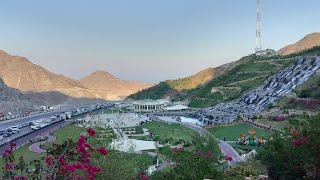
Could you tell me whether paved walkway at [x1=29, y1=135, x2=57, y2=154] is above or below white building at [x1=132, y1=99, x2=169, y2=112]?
below

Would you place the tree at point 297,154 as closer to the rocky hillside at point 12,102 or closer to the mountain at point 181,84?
the rocky hillside at point 12,102

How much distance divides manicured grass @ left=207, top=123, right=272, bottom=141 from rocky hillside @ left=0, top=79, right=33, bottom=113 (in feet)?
241

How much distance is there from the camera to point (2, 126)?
76.9m

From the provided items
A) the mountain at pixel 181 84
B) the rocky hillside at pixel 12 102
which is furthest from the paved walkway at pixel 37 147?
the mountain at pixel 181 84

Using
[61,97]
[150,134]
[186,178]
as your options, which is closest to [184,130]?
[150,134]

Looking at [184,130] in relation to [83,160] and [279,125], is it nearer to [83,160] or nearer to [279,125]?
[279,125]

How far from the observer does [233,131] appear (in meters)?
54.1

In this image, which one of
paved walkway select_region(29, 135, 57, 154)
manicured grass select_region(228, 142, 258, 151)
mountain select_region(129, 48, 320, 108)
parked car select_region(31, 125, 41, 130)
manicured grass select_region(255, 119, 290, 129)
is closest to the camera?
manicured grass select_region(228, 142, 258, 151)

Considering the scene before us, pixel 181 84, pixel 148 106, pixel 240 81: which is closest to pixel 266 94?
pixel 240 81

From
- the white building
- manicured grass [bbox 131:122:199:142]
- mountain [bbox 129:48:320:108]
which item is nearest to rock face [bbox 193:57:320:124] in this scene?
manicured grass [bbox 131:122:199:142]

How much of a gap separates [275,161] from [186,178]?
6795 millimetres

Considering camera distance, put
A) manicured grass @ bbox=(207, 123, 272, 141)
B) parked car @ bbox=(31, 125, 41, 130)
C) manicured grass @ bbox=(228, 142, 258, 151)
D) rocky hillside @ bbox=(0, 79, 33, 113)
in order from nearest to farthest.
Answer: manicured grass @ bbox=(228, 142, 258, 151), manicured grass @ bbox=(207, 123, 272, 141), parked car @ bbox=(31, 125, 41, 130), rocky hillside @ bbox=(0, 79, 33, 113)

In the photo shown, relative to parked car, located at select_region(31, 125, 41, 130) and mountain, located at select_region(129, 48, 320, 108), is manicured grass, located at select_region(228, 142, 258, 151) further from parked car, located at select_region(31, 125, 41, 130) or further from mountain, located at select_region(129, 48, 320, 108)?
mountain, located at select_region(129, 48, 320, 108)

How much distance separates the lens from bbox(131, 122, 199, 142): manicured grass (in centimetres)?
5209
